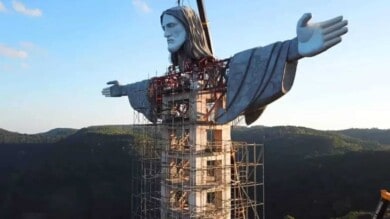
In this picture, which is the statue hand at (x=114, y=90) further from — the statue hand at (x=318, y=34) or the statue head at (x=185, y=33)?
the statue hand at (x=318, y=34)

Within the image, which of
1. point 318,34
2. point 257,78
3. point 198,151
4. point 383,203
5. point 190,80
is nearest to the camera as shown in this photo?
point 318,34

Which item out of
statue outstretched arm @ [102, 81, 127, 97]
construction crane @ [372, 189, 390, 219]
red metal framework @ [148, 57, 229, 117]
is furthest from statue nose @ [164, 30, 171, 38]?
construction crane @ [372, 189, 390, 219]

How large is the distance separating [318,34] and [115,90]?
10291mm

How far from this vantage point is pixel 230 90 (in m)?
12.9

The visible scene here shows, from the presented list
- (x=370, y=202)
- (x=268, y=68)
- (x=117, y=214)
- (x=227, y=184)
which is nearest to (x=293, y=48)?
(x=268, y=68)

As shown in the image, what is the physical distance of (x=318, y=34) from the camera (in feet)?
34.9

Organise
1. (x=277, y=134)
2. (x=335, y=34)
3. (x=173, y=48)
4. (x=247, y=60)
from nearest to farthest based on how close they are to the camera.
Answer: (x=335, y=34) < (x=247, y=60) < (x=173, y=48) < (x=277, y=134)

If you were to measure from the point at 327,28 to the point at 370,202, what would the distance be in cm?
3662

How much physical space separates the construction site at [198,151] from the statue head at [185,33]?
447 mm

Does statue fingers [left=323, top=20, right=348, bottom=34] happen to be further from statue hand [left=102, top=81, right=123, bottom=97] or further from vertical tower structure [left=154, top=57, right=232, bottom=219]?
statue hand [left=102, top=81, right=123, bottom=97]

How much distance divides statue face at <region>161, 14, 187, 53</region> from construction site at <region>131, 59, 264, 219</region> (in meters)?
0.86

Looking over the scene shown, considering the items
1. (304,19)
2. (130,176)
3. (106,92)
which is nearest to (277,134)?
(130,176)

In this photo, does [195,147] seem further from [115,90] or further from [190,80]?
[115,90]

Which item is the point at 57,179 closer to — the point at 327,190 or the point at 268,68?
the point at 327,190
